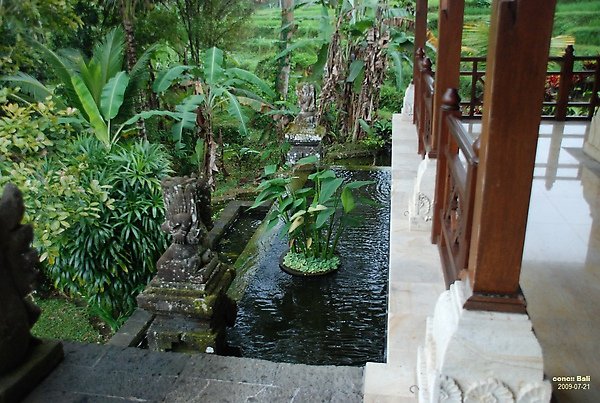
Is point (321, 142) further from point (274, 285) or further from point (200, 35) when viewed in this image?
point (274, 285)

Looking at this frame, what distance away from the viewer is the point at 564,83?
5.59m

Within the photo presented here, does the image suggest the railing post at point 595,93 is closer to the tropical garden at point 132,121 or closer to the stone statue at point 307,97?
the tropical garden at point 132,121

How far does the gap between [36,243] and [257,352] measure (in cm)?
182

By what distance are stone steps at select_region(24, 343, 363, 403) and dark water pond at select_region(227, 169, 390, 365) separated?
45.1 inches

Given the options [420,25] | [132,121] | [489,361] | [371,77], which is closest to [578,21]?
[371,77]

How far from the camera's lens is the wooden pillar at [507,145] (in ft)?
4.75

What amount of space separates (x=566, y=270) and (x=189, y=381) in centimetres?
Result: 211

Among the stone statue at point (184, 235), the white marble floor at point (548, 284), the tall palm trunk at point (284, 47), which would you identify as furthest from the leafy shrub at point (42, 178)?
the tall palm trunk at point (284, 47)

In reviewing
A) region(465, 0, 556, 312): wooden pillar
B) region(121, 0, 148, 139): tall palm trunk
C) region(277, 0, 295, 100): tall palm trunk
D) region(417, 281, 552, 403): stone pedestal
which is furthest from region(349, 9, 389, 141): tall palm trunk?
region(417, 281, 552, 403): stone pedestal

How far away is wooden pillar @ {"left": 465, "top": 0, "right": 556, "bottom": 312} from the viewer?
145 centimetres

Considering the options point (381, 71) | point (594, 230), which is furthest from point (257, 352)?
point (381, 71)

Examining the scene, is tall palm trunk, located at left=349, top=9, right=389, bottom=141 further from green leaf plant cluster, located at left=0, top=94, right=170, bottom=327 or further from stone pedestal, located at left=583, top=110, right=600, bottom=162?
green leaf plant cluster, located at left=0, top=94, right=170, bottom=327

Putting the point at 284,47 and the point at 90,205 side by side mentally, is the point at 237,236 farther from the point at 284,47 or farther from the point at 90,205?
the point at 284,47

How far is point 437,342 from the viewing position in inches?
72.2
